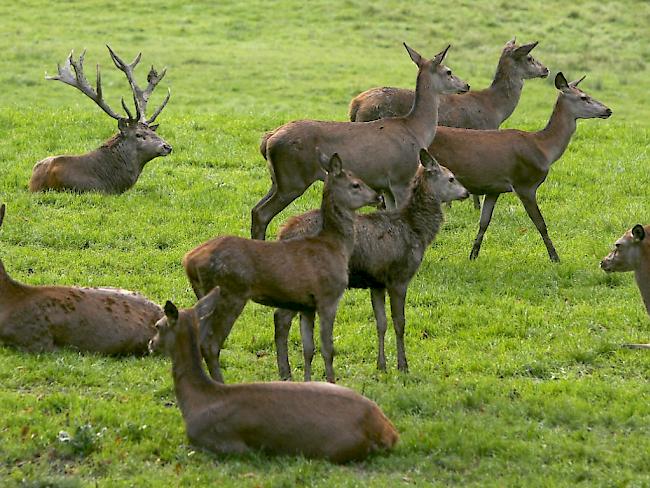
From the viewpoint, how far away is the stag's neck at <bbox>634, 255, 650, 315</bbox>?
1105cm

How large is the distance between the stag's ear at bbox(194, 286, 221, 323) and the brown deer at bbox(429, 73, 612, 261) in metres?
5.78

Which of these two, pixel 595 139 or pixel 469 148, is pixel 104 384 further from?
pixel 595 139

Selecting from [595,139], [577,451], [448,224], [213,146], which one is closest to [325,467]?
[577,451]

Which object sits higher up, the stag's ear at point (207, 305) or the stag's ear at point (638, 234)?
the stag's ear at point (207, 305)

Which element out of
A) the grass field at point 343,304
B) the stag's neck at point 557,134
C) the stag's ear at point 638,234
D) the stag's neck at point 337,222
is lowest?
the grass field at point 343,304

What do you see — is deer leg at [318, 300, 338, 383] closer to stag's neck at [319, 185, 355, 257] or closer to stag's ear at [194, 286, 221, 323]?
stag's neck at [319, 185, 355, 257]

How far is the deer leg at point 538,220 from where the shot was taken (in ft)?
45.1

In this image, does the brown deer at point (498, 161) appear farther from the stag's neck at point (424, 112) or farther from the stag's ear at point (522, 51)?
the stag's ear at point (522, 51)

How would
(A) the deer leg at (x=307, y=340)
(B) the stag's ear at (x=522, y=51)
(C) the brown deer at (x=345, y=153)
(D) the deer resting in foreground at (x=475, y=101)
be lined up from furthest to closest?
(B) the stag's ear at (x=522, y=51)
(D) the deer resting in foreground at (x=475, y=101)
(C) the brown deer at (x=345, y=153)
(A) the deer leg at (x=307, y=340)

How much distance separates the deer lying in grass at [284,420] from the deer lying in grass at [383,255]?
5.97ft

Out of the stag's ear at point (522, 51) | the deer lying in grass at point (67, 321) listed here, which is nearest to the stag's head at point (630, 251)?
the deer lying in grass at point (67, 321)

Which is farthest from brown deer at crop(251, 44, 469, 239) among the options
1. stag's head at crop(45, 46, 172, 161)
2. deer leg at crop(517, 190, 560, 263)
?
stag's head at crop(45, 46, 172, 161)

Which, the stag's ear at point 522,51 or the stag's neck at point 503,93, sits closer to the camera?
the stag's neck at point 503,93

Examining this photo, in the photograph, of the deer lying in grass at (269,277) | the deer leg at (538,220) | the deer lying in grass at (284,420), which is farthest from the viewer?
the deer leg at (538,220)
